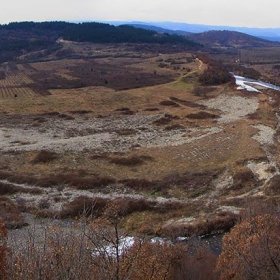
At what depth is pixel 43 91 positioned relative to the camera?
84.8 m

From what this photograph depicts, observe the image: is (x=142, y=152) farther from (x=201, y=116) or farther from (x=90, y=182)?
(x=201, y=116)

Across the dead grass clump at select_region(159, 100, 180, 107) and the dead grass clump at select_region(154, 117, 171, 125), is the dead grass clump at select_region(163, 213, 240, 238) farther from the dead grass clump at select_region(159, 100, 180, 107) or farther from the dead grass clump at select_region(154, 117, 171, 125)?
the dead grass clump at select_region(159, 100, 180, 107)

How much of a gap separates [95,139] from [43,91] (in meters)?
40.2

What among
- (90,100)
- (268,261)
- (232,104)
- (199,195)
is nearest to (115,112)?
(90,100)

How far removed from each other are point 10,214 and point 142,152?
742 inches

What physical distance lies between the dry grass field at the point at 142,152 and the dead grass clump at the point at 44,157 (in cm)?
11

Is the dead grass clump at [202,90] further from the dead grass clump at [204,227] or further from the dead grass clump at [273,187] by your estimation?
the dead grass clump at [204,227]

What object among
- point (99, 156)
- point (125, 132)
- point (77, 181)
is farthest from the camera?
point (125, 132)

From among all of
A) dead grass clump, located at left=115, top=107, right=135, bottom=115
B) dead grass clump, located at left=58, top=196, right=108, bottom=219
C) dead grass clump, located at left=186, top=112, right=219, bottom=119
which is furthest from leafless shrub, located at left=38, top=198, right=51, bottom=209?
dead grass clump, located at left=115, top=107, right=135, bottom=115

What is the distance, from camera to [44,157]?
134 feet

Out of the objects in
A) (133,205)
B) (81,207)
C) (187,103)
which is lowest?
(81,207)

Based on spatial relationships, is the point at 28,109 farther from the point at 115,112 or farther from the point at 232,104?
the point at 232,104

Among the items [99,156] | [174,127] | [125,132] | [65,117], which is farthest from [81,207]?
[65,117]

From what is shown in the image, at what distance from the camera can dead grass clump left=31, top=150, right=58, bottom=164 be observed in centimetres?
4025
